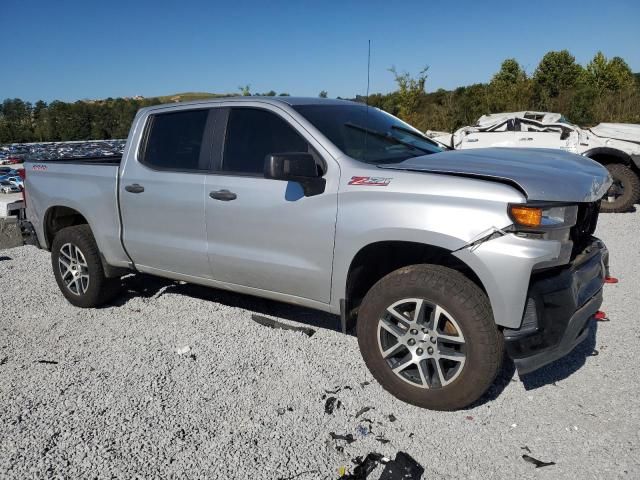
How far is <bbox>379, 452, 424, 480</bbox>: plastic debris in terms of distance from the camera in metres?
2.52

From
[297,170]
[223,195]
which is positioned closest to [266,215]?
[223,195]

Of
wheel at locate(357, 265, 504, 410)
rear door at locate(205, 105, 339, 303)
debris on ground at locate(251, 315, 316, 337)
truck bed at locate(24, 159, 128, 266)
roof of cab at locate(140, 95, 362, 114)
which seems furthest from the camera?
truck bed at locate(24, 159, 128, 266)

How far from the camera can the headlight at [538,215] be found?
2570 mm

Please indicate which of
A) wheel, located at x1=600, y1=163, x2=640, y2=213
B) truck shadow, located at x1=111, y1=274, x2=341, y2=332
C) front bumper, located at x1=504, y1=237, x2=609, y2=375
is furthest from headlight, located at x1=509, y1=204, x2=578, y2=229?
wheel, located at x1=600, y1=163, x2=640, y2=213

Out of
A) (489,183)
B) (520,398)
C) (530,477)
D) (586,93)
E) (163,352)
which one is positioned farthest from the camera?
(586,93)

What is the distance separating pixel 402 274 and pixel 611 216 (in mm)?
7587

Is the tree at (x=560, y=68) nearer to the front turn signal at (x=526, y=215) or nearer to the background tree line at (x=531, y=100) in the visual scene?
the background tree line at (x=531, y=100)

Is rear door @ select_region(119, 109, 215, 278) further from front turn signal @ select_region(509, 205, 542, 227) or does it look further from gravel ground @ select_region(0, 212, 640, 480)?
front turn signal @ select_region(509, 205, 542, 227)

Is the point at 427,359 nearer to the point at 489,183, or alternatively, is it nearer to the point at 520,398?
the point at 520,398

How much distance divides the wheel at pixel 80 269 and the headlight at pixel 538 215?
145 inches

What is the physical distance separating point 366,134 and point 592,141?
7456 millimetres

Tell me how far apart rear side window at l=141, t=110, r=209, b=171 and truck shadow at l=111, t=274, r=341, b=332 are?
5.10 ft

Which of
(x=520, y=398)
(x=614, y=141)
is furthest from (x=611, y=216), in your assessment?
(x=520, y=398)

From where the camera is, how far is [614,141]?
921 cm
